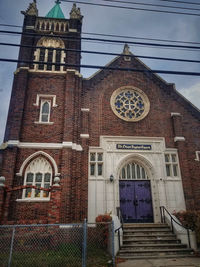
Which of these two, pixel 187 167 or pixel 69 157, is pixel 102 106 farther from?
pixel 187 167

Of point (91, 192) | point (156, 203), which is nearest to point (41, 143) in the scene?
point (91, 192)

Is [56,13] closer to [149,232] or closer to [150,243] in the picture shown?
[149,232]

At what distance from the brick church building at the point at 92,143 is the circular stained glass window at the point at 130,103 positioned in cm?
7

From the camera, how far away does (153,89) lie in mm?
14992

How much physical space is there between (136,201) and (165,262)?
4.80 m

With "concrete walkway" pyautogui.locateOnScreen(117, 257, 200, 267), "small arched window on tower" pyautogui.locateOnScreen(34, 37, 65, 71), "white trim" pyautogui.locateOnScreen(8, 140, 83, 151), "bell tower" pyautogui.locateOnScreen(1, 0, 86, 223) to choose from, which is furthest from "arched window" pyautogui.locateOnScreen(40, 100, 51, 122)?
"concrete walkway" pyautogui.locateOnScreen(117, 257, 200, 267)

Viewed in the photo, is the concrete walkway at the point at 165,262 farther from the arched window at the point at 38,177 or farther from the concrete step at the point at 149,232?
the arched window at the point at 38,177

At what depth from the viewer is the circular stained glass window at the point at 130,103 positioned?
13.9m

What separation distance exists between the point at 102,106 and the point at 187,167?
6962 millimetres

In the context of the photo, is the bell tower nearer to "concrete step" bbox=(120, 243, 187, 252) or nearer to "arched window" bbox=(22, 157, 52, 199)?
"arched window" bbox=(22, 157, 52, 199)

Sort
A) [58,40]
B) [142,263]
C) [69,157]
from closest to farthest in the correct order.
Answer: [142,263], [69,157], [58,40]

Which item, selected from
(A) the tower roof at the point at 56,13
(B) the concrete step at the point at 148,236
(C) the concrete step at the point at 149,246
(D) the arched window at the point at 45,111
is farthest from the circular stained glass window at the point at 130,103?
(A) the tower roof at the point at 56,13

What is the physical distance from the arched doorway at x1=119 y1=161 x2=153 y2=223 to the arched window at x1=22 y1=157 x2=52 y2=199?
14.6 ft

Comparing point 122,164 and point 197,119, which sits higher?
point 197,119
